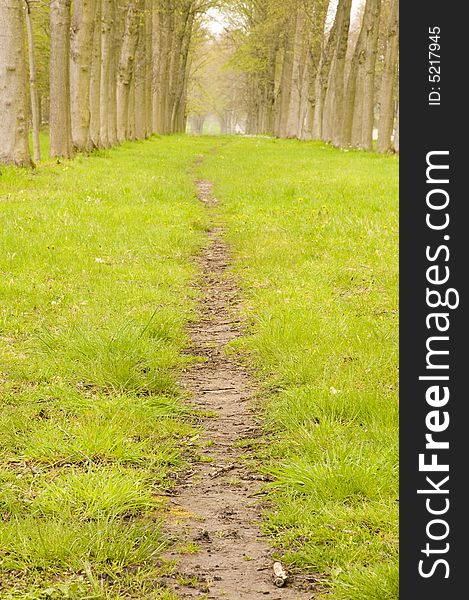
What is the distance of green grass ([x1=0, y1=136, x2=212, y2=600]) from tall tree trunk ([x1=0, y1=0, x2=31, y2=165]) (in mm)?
4973

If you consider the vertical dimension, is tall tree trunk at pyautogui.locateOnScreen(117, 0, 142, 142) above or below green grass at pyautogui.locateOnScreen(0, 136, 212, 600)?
above

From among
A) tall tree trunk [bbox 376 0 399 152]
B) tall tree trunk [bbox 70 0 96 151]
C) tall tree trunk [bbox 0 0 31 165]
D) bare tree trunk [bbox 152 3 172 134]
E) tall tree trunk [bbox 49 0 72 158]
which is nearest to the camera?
tall tree trunk [bbox 0 0 31 165]

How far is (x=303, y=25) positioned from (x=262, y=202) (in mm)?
27457

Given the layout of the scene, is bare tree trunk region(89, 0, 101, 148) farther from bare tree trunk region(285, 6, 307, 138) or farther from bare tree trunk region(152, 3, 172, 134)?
bare tree trunk region(285, 6, 307, 138)

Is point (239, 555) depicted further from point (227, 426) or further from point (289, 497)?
point (227, 426)

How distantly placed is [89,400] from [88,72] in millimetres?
18793

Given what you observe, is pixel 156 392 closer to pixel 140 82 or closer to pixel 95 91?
pixel 95 91

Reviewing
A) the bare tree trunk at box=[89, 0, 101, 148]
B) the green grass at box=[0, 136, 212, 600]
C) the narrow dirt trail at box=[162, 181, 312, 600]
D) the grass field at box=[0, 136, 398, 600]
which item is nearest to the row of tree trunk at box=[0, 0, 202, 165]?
the bare tree trunk at box=[89, 0, 101, 148]

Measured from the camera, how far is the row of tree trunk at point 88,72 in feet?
50.4

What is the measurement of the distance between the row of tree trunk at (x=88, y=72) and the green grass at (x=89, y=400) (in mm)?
5164

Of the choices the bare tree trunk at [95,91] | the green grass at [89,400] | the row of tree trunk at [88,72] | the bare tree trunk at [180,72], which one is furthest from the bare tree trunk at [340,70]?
the green grass at [89,400]

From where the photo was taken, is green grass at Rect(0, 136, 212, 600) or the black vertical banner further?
green grass at Rect(0, 136, 212, 600)

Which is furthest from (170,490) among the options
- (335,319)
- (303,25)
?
(303,25)

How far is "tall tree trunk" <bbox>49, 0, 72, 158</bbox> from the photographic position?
1939 cm
